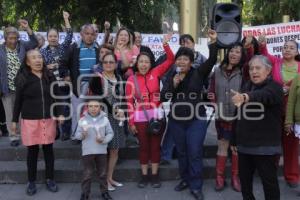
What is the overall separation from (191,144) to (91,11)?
8267 mm

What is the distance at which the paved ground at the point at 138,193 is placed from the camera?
18.8 feet

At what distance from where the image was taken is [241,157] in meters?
4.81

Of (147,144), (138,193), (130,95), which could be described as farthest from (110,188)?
(130,95)

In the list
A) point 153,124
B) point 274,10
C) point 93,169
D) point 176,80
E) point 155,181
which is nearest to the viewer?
point 176,80

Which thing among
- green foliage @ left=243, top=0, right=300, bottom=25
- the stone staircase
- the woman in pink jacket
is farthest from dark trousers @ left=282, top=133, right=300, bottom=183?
green foliage @ left=243, top=0, right=300, bottom=25

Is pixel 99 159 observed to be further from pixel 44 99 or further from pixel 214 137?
pixel 214 137

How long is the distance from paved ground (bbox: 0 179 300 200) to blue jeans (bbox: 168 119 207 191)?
11.7 inches

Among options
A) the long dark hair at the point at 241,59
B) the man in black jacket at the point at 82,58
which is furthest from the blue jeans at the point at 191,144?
the man in black jacket at the point at 82,58

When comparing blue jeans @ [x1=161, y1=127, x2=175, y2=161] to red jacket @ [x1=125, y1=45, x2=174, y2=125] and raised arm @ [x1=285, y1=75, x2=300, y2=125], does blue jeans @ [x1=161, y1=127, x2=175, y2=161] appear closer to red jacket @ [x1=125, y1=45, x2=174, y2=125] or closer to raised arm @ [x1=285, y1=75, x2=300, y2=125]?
red jacket @ [x1=125, y1=45, x2=174, y2=125]

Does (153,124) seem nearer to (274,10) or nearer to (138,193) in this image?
(138,193)

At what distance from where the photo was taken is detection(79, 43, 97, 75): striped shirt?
20.5 ft

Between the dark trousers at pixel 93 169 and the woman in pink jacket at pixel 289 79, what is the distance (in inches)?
90.4

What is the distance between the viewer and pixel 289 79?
5668 millimetres

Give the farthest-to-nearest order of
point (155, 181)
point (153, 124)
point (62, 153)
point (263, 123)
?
point (62, 153) < point (155, 181) < point (153, 124) < point (263, 123)
